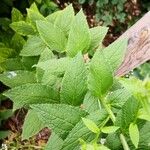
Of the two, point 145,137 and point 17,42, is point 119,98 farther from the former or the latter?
point 17,42

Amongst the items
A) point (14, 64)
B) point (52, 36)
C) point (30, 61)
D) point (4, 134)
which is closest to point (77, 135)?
point (52, 36)

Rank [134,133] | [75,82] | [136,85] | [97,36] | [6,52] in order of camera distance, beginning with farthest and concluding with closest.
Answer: [6,52] < [97,36] < [75,82] < [134,133] < [136,85]

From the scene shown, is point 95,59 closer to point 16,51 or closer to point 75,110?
point 75,110

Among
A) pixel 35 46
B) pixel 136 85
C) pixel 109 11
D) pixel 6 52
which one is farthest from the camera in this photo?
pixel 109 11

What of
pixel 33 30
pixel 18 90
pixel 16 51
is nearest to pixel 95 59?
pixel 18 90

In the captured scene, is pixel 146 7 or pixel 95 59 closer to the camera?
pixel 95 59

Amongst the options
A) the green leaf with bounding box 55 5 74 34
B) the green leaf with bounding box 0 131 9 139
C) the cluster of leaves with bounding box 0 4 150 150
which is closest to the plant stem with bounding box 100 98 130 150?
the cluster of leaves with bounding box 0 4 150 150
